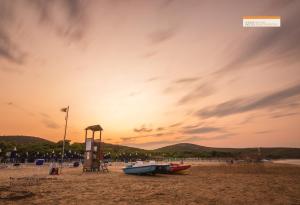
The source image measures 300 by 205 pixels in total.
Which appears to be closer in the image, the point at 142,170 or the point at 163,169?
the point at 142,170

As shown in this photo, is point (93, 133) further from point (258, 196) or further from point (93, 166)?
point (258, 196)

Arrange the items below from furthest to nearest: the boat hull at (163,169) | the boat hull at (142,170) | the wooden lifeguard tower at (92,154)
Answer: the wooden lifeguard tower at (92,154), the boat hull at (163,169), the boat hull at (142,170)

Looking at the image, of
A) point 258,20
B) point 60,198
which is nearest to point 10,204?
point 60,198

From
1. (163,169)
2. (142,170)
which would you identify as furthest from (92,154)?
(163,169)

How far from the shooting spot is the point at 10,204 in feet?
33.1

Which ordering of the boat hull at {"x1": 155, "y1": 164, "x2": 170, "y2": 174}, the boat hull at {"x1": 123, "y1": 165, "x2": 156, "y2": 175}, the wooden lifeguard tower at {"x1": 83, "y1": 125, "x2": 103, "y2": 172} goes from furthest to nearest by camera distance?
1. the wooden lifeguard tower at {"x1": 83, "y1": 125, "x2": 103, "y2": 172}
2. the boat hull at {"x1": 155, "y1": 164, "x2": 170, "y2": 174}
3. the boat hull at {"x1": 123, "y1": 165, "x2": 156, "y2": 175}

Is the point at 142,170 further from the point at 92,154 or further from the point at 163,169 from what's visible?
the point at 92,154

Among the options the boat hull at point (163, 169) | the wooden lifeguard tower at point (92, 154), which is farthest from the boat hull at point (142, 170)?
the wooden lifeguard tower at point (92, 154)

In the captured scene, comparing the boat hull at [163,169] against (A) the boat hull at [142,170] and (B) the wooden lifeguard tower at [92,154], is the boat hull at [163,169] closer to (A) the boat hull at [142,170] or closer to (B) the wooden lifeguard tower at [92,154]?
(A) the boat hull at [142,170]

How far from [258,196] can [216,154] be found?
186 meters

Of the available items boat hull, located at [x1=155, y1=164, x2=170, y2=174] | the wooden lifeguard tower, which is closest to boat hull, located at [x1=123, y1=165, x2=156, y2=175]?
boat hull, located at [x1=155, y1=164, x2=170, y2=174]

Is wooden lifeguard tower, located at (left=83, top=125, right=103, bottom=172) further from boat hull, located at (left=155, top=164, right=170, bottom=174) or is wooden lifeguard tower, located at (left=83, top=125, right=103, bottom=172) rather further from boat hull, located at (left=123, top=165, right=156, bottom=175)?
boat hull, located at (left=155, top=164, right=170, bottom=174)

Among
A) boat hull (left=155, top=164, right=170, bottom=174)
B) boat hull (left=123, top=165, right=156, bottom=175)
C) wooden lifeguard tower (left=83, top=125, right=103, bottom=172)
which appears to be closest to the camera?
boat hull (left=123, top=165, right=156, bottom=175)

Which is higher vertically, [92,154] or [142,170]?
[92,154]
